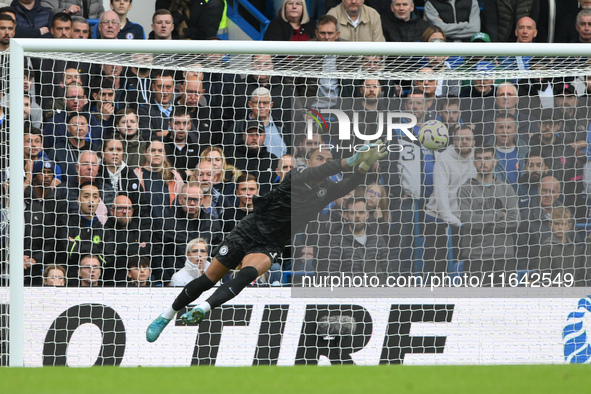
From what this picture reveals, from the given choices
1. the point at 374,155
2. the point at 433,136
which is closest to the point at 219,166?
the point at 374,155

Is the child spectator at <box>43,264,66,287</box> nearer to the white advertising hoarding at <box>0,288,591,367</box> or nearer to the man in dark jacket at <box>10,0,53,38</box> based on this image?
the white advertising hoarding at <box>0,288,591,367</box>

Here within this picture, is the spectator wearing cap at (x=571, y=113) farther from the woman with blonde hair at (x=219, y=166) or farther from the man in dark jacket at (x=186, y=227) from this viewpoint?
the man in dark jacket at (x=186, y=227)

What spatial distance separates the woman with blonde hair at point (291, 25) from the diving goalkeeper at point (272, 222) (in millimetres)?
1716

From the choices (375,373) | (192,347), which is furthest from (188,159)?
(375,373)

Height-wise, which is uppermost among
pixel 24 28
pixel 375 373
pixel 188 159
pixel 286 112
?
pixel 24 28

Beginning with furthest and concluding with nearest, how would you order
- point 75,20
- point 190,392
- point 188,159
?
point 75,20
point 188,159
point 190,392

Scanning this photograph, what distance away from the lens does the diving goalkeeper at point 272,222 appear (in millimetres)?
5383

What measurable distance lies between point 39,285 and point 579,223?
3889 mm

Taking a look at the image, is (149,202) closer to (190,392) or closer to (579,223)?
(190,392)

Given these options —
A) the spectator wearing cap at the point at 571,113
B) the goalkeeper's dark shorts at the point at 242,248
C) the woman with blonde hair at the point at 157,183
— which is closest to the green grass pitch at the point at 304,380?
the goalkeeper's dark shorts at the point at 242,248

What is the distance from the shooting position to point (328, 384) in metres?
3.46

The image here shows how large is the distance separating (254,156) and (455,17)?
2702 millimetres

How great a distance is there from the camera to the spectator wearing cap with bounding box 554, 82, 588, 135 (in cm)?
582

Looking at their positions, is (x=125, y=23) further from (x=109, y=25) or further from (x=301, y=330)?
(x=301, y=330)
